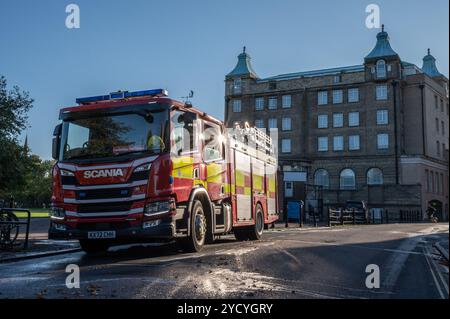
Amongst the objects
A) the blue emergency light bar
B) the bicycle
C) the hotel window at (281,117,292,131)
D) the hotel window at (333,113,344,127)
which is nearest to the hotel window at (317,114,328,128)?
the hotel window at (333,113,344,127)

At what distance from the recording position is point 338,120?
2522 inches


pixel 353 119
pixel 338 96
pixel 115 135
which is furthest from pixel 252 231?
pixel 338 96

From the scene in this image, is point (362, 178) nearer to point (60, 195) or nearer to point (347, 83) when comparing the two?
point (347, 83)

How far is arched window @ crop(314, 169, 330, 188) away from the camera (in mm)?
62625

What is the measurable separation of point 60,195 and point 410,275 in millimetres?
6816

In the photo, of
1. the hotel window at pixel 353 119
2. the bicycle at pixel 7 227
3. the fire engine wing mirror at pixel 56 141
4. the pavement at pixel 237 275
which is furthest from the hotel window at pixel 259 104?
the fire engine wing mirror at pixel 56 141

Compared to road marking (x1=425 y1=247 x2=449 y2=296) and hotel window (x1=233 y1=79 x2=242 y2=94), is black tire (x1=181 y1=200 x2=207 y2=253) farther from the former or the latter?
hotel window (x1=233 y1=79 x2=242 y2=94)

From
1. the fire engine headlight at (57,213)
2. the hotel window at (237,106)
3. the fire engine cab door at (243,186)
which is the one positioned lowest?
the fire engine headlight at (57,213)

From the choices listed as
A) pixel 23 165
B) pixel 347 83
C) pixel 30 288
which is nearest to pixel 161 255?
pixel 30 288

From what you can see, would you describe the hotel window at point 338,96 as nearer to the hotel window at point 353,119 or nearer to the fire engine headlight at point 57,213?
the hotel window at point 353,119

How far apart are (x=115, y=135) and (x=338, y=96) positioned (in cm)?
5695

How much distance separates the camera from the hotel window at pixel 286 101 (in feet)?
219

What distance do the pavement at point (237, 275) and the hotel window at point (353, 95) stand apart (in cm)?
5357

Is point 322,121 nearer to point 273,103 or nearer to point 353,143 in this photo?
point 353,143
